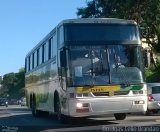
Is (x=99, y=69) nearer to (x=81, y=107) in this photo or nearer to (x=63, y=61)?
(x=63, y=61)

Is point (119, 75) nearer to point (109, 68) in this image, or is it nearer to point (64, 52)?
point (109, 68)

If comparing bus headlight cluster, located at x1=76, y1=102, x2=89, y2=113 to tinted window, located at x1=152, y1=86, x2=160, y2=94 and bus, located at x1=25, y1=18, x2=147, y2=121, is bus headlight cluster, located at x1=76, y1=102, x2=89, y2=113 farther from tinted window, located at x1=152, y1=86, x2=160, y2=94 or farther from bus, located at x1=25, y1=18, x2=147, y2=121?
tinted window, located at x1=152, y1=86, x2=160, y2=94

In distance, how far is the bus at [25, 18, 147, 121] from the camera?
18.2 meters

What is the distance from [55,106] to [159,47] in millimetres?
17415

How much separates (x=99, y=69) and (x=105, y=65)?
26cm

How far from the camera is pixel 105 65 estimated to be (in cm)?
1845

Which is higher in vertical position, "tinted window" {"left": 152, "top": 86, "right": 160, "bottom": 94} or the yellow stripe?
"tinted window" {"left": 152, "top": 86, "right": 160, "bottom": 94}

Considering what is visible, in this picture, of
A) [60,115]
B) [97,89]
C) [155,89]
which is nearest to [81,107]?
[97,89]

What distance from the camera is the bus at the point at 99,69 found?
18.2 meters

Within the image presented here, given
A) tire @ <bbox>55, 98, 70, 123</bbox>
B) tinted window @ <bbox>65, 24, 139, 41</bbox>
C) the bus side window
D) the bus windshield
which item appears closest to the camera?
the bus windshield

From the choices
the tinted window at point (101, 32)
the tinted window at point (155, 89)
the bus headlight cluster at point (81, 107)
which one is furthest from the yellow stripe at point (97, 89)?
the tinted window at point (155, 89)

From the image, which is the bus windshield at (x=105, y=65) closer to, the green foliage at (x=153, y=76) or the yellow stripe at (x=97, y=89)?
the yellow stripe at (x=97, y=89)

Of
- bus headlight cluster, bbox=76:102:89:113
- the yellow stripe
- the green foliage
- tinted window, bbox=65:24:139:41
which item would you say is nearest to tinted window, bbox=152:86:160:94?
tinted window, bbox=65:24:139:41

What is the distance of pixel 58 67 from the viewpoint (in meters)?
19.7
